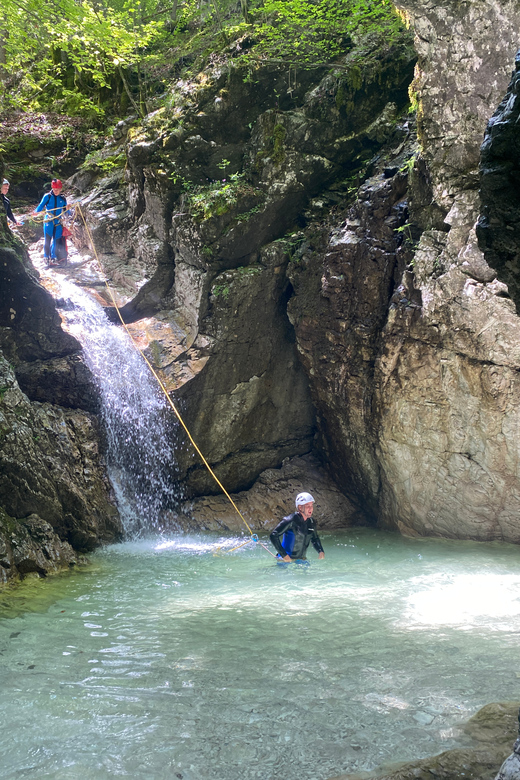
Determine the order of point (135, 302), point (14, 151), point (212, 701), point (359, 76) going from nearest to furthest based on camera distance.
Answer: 1. point (212, 701)
2. point (359, 76)
3. point (135, 302)
4. point (14, 151)

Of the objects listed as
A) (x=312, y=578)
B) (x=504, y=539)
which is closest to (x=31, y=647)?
(x=312, y=578)

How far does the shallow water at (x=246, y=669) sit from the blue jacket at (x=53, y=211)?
7.61 m

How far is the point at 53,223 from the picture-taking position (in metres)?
11.0

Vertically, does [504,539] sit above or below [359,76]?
below

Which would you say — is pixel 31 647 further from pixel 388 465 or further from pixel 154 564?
pixel 388 465

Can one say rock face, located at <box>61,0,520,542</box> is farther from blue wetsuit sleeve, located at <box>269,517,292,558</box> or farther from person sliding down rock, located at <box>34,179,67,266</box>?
blue wetsuit sleeve, located at <box>269,517,292,558</box>

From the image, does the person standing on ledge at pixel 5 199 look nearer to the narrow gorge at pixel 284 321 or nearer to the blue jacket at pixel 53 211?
the blue jacket at pixel 53 211

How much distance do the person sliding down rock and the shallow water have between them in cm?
750

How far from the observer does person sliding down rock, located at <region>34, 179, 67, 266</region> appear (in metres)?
10.7

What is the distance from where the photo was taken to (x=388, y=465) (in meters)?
8.73

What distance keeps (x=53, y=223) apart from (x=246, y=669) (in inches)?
403

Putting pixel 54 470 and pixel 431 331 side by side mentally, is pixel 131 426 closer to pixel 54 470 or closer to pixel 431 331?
pixel 54 470

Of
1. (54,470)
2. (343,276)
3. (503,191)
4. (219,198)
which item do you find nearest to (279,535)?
(54,470)

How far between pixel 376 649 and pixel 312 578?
2403mm
